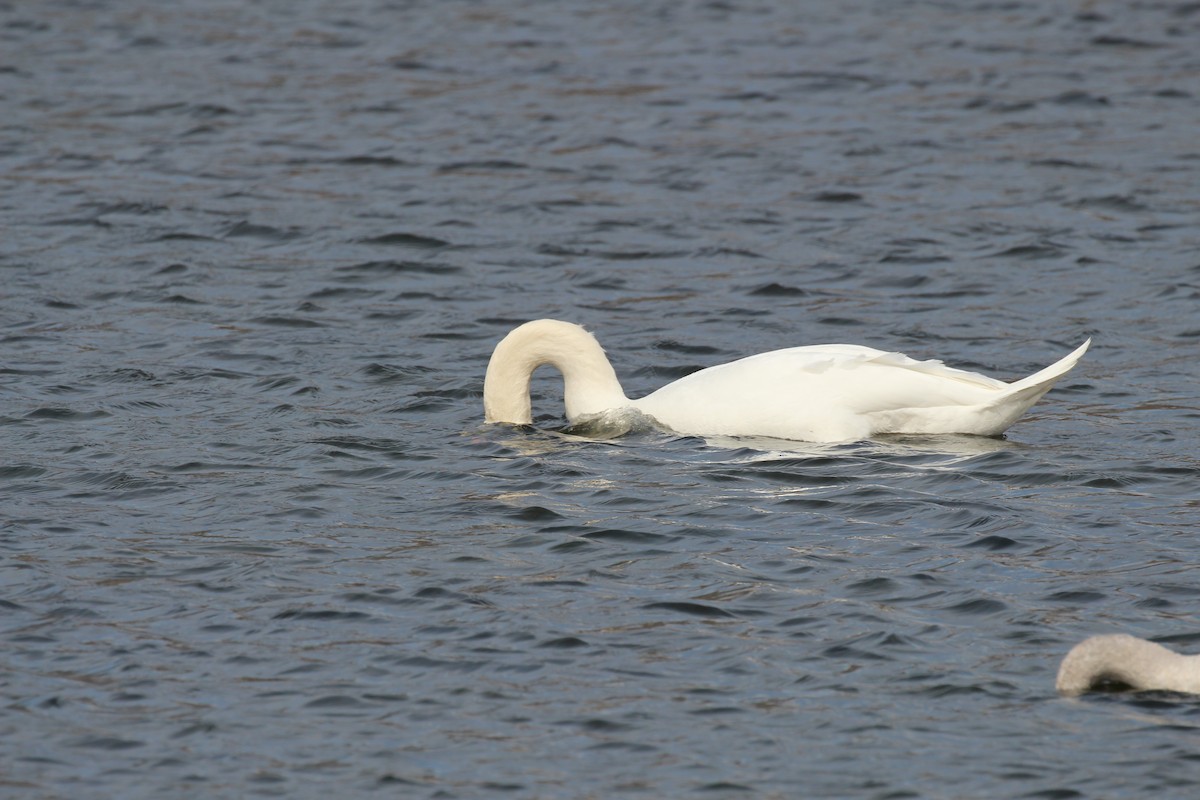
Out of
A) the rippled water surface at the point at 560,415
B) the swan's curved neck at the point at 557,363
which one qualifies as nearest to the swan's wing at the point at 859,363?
the rippled water surface at the point at 560,415

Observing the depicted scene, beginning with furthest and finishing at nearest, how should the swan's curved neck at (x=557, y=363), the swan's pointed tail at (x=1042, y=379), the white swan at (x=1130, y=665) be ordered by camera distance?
the swan's curved neck at (x=557, y=363) → the swan's pointed tail at (x=1042, y=379) → the white swan at (x=1130, y=665)

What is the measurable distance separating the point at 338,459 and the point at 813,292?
504 cm

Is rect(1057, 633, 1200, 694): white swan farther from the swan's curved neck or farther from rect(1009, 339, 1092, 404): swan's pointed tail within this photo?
the swan's curved neck

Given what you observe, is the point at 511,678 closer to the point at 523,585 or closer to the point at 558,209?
the point at 523,585

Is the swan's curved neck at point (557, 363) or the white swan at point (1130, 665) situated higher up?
the swan's curved neck at point (557, 363)

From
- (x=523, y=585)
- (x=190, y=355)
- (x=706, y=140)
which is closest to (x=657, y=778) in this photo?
(x=523, y=585)

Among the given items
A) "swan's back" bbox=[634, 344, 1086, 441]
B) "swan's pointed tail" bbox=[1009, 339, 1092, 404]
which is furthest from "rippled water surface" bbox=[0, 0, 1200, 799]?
"swan's pointed tail" bbox=[1009, 339, 1092, 404]

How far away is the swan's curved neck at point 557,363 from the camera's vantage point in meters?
10.9

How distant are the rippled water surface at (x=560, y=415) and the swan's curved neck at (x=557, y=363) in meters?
0.25

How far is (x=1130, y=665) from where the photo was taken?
670 cm

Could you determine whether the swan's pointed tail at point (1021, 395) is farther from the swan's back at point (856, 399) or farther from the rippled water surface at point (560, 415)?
the rippled water surface at point (560, 415)

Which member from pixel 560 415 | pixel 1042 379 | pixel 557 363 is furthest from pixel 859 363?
pixel 560 415

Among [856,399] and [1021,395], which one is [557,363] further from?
[1021,395]

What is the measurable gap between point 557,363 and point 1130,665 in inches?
191
